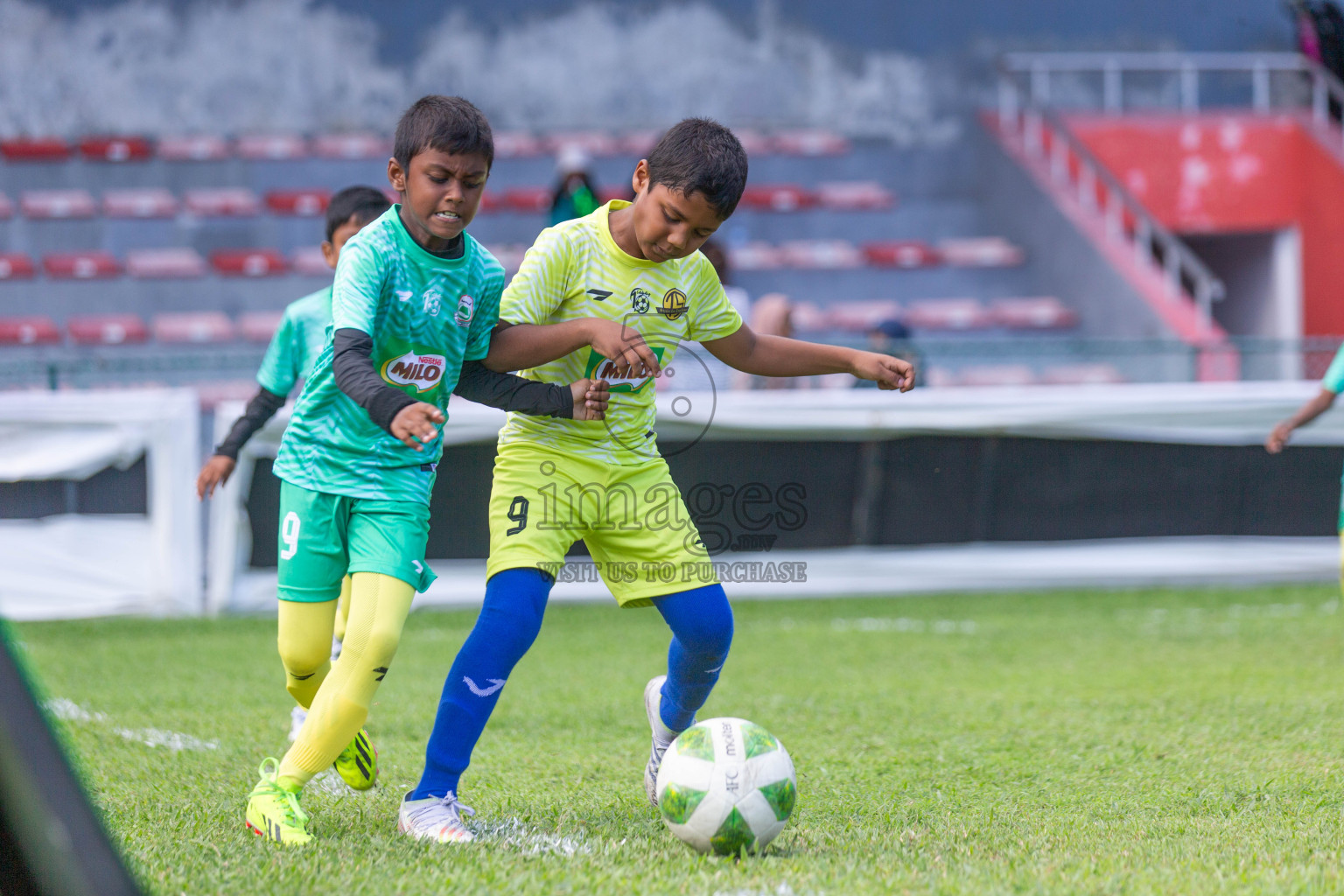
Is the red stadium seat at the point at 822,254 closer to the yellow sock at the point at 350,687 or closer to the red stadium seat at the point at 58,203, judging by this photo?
the red stadium seat at the point at 58,203

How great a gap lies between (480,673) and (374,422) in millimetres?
641

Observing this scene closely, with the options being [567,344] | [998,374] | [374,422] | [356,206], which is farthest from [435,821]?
[998,374]

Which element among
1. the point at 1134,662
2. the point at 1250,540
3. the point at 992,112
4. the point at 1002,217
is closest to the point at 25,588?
the point at 1134,662

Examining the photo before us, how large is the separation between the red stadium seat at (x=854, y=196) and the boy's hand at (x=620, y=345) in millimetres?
13149

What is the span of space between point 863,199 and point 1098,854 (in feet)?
45.0

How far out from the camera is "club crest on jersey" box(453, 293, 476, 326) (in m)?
2.93

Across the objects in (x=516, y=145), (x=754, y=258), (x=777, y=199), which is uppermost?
(x=516, y=145)

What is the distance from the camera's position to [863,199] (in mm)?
15711

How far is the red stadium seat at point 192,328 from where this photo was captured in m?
13.0

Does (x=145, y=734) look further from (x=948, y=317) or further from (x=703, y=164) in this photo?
(x=948, y=317)

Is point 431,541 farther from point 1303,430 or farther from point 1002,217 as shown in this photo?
point 1002,217

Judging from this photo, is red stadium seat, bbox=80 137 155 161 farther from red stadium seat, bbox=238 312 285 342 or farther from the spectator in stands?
the spectator in stands

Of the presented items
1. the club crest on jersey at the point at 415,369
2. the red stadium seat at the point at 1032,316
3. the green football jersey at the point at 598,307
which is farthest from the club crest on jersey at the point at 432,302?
the red stadium seat at the point at 1032,316

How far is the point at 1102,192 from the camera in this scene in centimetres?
1543
